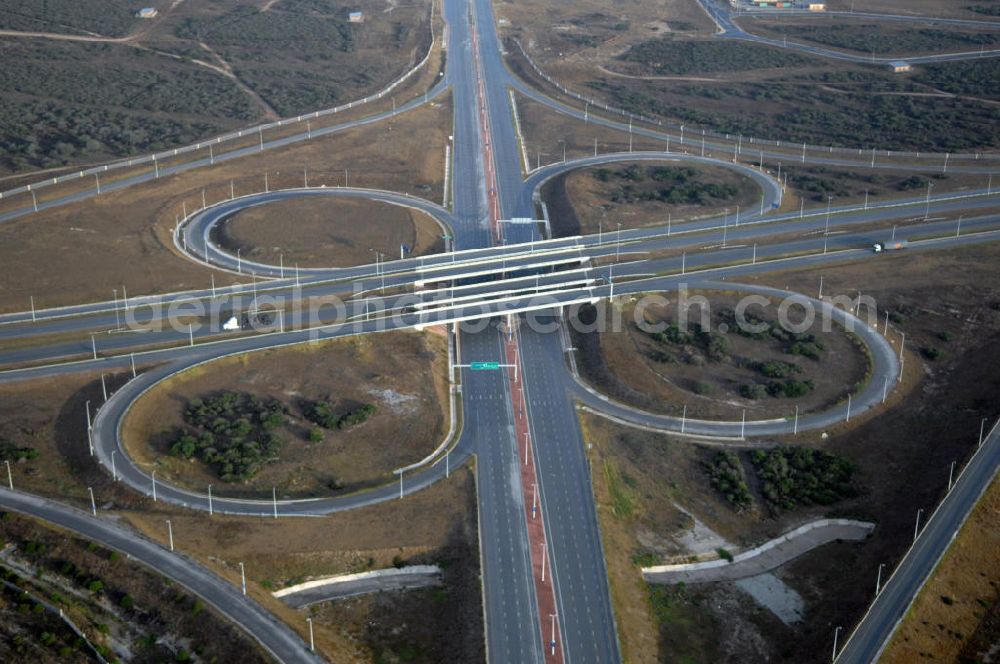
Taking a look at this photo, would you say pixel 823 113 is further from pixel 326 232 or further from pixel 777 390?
pixel 777 390

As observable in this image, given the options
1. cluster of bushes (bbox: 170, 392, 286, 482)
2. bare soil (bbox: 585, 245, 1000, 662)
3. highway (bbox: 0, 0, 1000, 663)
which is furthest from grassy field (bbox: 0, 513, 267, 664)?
bare soil (bbox: 585, 245, 1000, 662)

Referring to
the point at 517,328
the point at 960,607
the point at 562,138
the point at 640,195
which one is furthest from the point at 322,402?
the point at 562,138

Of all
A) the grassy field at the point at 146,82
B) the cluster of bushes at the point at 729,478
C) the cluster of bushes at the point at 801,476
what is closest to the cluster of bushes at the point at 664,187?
the cluster of bushes at the point at 801,476

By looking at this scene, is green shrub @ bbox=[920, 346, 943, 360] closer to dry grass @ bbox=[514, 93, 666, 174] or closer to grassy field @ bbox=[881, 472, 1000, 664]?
grassy field @ bbox=[881, 472, 1000, 664]

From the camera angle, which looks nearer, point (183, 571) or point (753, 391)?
point (183, 571)

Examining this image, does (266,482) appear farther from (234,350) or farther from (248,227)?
(248,227)

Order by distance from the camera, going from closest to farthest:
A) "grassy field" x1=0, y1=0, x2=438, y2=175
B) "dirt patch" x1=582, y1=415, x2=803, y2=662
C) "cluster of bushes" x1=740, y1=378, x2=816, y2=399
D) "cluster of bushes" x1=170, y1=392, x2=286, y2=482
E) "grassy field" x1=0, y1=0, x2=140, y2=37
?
"dirt patch" x1=582, y1=415, x2=803, y2=662 → "cluster of bushes" x1=170, y1=392, x2=286, y2=482 → "cluster of bushes" x1=740, y1=378, x2=816, y2=399 → "grassy field" x1=0, y1=0, x2=438, y2=175 → "grassy field" x1=0, y1=0, x2=140, y2=37
